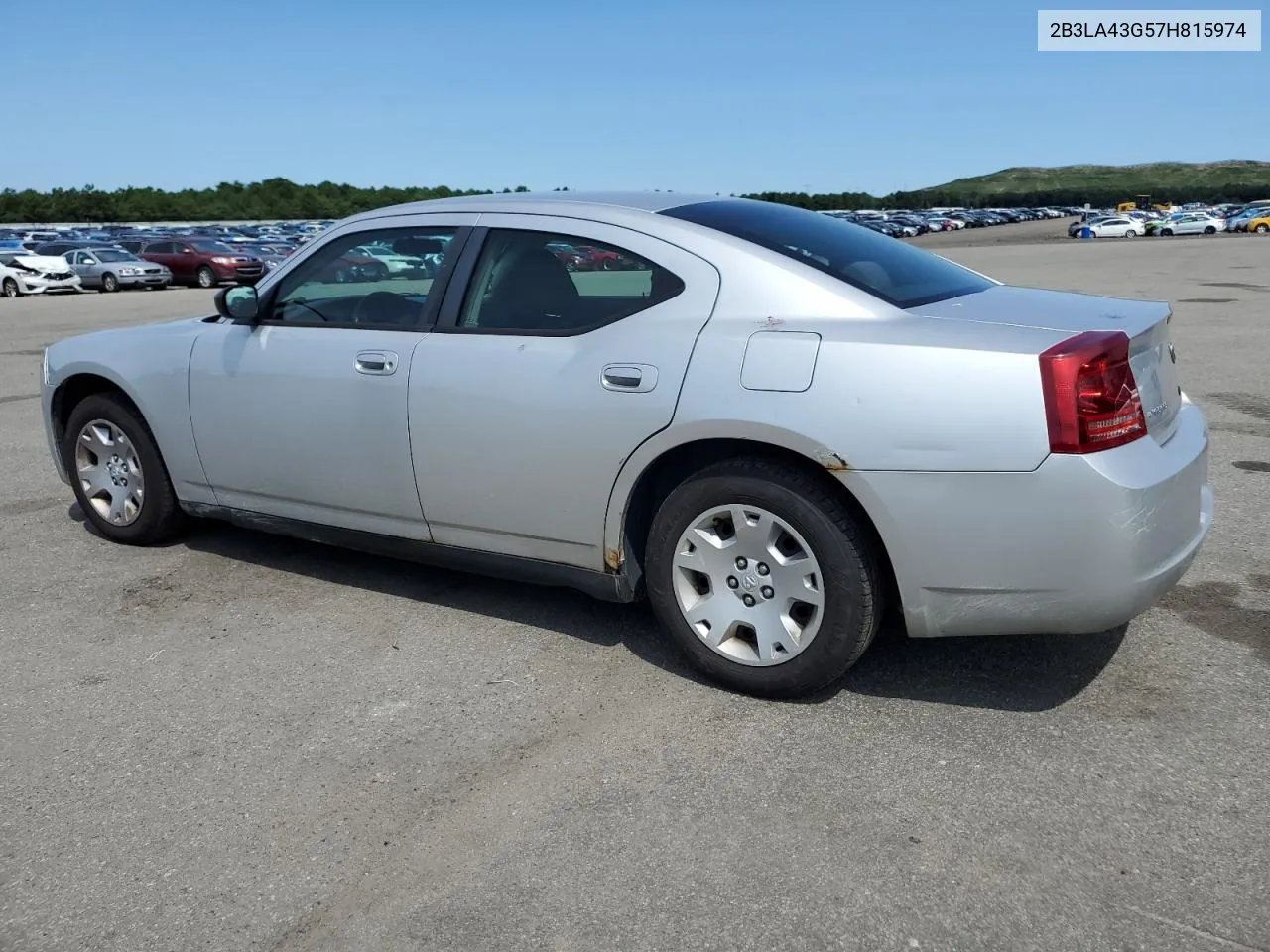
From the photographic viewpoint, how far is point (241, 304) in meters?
4.84

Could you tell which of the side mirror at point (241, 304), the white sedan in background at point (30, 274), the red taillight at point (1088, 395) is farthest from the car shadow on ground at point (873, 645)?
the white sedan in background at point (30, 274)

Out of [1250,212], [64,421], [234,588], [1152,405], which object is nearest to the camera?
[1152,405]

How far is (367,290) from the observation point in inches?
185

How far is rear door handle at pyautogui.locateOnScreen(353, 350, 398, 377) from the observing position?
14.3 feet

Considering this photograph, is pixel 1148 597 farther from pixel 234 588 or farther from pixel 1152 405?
pixel 234 588

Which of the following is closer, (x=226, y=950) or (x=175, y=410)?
(x=226, y=950)

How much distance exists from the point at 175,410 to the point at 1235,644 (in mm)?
4460

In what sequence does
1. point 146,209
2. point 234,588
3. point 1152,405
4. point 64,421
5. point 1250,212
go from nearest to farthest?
1. point 1152,405
2. point 234,588
3. point 64,421
4. point 1250,212
5. point 146,209

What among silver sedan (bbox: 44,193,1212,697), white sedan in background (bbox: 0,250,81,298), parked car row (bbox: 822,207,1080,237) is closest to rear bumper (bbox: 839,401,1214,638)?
silver sedan (bbox: 44,193,1212,697)

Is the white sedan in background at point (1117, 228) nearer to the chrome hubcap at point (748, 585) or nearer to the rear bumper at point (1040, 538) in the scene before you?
the rear bumper at point (1040, 538)

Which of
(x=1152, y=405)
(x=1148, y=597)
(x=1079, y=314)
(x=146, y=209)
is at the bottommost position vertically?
(x=1148, y=597)

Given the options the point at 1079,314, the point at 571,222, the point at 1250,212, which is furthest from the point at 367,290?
the point at 1250,212

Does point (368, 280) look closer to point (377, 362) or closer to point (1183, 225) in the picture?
point (377, 362)

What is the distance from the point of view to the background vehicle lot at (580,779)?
2670 millimetres
